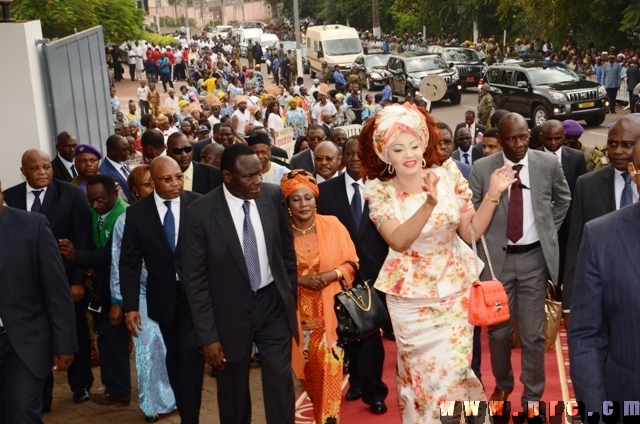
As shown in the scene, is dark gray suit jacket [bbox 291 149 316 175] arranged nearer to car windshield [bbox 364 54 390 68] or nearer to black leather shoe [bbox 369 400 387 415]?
black leather shoe [bbox 369 400 387 415]

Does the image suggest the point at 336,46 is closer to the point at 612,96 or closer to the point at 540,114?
the point at 612,96

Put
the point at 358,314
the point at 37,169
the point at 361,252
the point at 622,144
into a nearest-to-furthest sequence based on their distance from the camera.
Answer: the point at 358,314 → the point at 622,144 → the point at 361,252 → the point at 37,169

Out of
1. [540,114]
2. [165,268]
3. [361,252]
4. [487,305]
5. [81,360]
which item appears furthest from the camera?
[540,114]

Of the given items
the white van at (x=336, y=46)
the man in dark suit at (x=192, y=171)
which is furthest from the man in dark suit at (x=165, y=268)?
the white van at (x=336, y=46)

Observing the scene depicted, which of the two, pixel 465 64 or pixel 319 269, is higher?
pixel 319 269

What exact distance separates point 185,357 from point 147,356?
2.21ft

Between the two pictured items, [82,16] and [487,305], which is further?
[82,16]

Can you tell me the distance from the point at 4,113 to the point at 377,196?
5.97 metres

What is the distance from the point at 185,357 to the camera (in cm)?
709

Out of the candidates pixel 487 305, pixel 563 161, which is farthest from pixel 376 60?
pixel 487 305

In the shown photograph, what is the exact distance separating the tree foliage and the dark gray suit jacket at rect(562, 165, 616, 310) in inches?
640

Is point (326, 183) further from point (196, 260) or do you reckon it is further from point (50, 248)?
point (50, 248)

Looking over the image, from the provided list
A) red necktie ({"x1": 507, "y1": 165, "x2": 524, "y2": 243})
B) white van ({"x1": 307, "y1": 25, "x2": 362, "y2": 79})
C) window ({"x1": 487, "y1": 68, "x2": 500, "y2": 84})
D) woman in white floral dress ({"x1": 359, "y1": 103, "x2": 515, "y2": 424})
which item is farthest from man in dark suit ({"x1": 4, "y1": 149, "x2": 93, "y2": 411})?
white van ({"x1": 307, "y1": 25, "x2": 362, "y2": 79})

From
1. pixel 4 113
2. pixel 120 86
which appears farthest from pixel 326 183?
pixel 120 86
